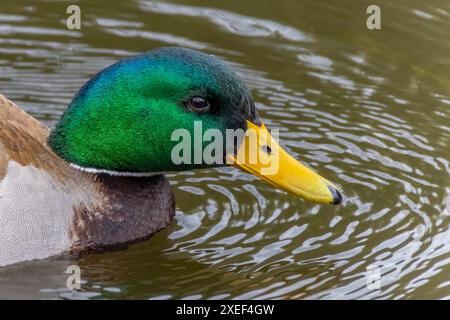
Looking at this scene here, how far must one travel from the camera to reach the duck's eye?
25.4 feet

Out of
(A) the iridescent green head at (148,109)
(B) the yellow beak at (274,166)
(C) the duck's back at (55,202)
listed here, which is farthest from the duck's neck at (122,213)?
(B) the yellow beak at (274,166)

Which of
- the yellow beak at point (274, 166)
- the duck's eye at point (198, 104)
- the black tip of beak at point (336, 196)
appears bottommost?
the black tip of beak at point (336, 196)

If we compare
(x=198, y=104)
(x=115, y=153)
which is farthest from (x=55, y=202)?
(x=198, y=104)

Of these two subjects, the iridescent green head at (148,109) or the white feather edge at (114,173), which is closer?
the iridescent green head at (148,109)

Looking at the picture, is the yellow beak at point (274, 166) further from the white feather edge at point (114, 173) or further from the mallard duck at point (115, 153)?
the white feather edge at point (114, 173)

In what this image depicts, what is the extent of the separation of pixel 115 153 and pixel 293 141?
1957mm

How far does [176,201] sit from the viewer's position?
8.76 m

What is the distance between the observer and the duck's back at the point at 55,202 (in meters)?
7.68

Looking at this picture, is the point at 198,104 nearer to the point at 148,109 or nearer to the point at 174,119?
the point at 174,119

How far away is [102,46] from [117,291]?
384 cm

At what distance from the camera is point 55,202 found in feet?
25.6

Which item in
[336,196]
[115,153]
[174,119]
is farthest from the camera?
[115,153]

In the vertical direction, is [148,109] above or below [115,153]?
above

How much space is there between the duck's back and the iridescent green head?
0.57ft
